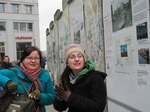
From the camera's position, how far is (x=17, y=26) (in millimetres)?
30641

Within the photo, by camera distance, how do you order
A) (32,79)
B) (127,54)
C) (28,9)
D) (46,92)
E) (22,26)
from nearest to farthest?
(32,79), (46,92), (127,54), (22,26), (28,9)

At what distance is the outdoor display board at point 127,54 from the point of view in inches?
79.1

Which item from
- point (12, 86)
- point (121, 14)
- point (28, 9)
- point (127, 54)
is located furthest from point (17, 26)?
point (12, 86)

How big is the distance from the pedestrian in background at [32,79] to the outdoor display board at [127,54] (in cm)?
100

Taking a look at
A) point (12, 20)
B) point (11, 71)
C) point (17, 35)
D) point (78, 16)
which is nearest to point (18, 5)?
point (12, 20)

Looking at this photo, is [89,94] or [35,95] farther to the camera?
[35,95]

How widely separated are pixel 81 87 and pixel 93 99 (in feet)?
0.54

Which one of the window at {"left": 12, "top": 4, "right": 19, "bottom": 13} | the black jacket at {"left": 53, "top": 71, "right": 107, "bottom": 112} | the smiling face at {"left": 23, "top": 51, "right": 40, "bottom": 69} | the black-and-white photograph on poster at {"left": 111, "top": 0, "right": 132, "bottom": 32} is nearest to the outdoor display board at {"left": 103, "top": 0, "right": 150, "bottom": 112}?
the black-and-white photograph on poster at {"left": 111, "top": 0, "right": 132, "bottom": 32}

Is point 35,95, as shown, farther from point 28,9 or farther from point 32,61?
point 28,9

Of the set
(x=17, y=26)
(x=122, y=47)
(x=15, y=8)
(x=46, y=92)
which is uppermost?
(x=15, y=8)

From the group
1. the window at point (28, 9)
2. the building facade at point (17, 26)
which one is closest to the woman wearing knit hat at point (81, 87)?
the building facade at point (17, 26)

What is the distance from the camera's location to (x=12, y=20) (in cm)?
3017

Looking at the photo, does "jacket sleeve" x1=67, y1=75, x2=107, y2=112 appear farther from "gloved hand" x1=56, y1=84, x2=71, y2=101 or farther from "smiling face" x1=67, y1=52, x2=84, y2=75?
"smiling face" x1=67, y1=52, x2=84, y2=75

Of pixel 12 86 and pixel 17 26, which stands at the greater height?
pixel 17 26
